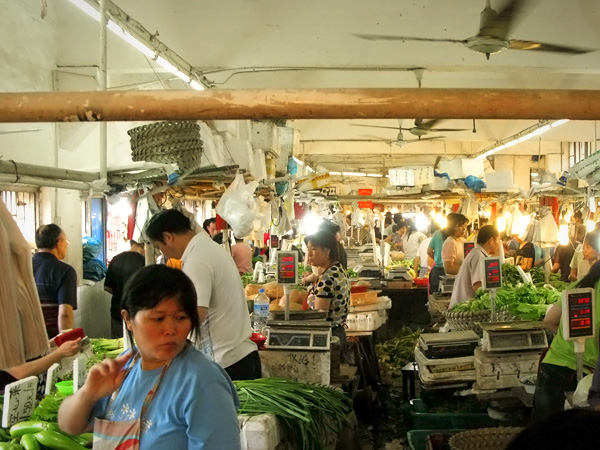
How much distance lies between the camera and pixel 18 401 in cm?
283

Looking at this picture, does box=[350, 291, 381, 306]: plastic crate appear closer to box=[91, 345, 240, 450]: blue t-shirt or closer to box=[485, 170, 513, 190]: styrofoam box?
box=[485, 170, 513, 190]: styrofoam box

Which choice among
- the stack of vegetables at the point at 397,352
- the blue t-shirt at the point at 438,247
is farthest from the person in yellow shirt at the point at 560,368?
the blue t-shirt at the point at 438,247

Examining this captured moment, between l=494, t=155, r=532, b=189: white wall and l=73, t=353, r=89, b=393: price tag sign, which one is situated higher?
l=494, t=155, r=532, b=189: white wall

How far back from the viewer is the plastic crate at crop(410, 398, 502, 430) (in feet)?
15.3

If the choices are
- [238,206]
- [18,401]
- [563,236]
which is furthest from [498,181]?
[18,401]

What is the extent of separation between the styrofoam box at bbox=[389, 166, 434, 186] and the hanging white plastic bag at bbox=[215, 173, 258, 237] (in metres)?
6.04

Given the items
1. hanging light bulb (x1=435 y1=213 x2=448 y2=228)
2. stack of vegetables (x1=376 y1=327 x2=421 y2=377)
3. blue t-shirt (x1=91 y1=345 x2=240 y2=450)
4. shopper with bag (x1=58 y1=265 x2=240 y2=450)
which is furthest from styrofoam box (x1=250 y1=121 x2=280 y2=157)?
hanging light bulb (x1=435 y1=213 x2=448 y2=228)

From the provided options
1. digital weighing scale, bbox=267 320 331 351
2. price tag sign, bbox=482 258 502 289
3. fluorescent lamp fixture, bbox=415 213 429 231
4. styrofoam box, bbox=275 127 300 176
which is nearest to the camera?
digital weighing scale, bbox=267 320 331 351

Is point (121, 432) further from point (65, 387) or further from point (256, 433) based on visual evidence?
point (65, 387)

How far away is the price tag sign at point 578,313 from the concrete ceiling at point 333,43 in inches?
122

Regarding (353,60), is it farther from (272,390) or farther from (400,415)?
(272,390)

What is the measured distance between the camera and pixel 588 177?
21.7ft

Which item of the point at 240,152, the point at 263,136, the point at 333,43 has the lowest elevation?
the point at 240,152

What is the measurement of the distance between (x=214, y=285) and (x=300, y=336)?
1.14 metres
